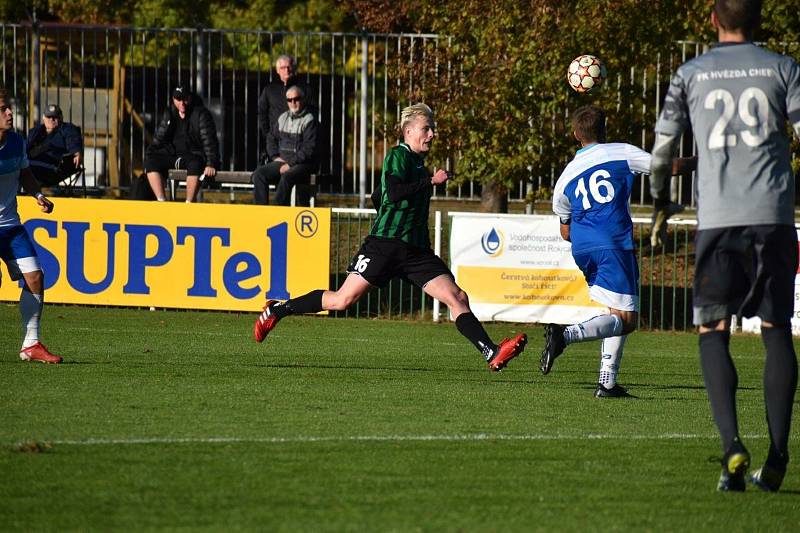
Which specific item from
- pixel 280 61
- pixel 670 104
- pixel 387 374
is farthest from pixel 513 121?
pixel 670 104

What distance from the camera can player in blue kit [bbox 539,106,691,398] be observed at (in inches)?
354

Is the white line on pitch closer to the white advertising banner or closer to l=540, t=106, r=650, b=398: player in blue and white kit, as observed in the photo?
l=540, t=106, r=650, b=398: player in blue and white kit

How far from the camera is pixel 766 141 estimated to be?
5879 mm

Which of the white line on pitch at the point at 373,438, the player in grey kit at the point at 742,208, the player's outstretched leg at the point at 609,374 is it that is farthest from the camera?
the player's outstretched leg at the point at 609,374

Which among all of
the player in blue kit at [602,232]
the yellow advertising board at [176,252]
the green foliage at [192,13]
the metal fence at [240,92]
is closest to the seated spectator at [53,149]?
the metal fence at [240,92]

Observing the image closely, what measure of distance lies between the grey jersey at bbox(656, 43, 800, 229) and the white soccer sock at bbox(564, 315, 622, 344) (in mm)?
3122

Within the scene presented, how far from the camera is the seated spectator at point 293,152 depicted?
1664 cm

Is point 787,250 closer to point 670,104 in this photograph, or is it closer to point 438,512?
point 670,104

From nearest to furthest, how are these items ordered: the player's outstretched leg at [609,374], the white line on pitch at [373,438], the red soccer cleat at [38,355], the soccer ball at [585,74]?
the white line on pitch at [373,438] < the player's outstretched leg at [609,374] < the red soccer cleat at [38,355] < the soccer ball at [585,74]

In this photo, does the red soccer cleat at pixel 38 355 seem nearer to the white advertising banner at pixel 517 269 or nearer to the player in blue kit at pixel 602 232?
the player in blue kit at pixel 602 232

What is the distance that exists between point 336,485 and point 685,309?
1052 centimetres

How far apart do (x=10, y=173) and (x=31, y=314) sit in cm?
108

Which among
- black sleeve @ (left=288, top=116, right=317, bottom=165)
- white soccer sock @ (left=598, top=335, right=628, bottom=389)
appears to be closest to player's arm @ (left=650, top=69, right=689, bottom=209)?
white soccer sock @ (left=598, top=335, right=628, bottom=389)

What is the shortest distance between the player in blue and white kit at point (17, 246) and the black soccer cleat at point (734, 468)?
A: 579 centimetres
